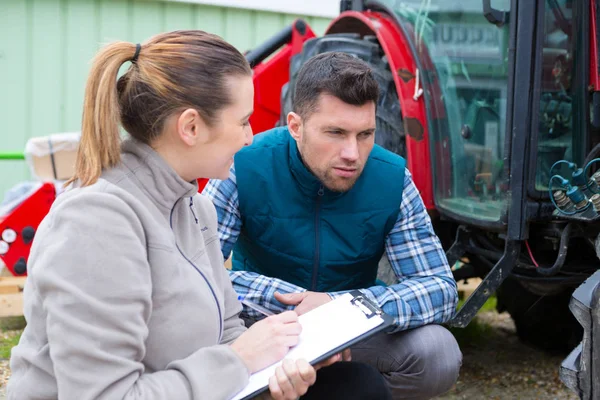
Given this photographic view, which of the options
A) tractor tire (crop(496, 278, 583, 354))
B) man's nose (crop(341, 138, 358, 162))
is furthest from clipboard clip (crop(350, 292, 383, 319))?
tractor tire (crop(496, 278, 583, 354))

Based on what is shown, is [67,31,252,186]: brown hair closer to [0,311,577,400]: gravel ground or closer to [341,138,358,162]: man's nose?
[341,138,358,162]: man's nose

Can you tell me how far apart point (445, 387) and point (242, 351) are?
38.5 inches

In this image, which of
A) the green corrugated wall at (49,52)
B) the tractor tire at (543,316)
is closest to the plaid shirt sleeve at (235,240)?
the tractor tire at (543,316)

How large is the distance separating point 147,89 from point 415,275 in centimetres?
112

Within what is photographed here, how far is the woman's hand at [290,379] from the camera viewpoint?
1.52m

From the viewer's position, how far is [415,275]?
233 cm

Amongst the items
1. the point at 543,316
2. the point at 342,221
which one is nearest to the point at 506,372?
the point at 543,316

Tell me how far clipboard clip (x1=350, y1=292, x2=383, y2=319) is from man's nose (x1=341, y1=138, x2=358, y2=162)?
Answer: 491 millimetres

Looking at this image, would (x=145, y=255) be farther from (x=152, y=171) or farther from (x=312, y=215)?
(x=312, y=215)

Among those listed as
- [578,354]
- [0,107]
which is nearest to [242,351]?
[578,354]

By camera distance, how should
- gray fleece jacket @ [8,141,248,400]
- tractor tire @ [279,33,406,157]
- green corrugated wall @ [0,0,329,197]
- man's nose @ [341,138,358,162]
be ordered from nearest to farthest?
1. gray fleece jacket @ [8,141,248,400]
2. man's nose @ [341,138,358,162]
3. tractor tire @ [279,33,406,157]
4. green corrugated wall @ [0,0,329,197]

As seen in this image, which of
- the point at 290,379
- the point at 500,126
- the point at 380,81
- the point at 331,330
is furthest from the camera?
the point at 380,81

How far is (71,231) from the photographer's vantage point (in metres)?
1.35

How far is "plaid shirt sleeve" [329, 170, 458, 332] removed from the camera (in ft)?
7.28
